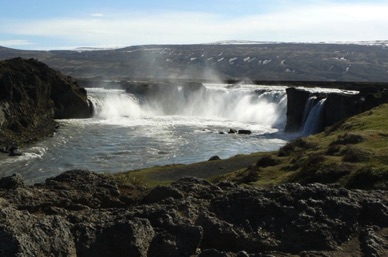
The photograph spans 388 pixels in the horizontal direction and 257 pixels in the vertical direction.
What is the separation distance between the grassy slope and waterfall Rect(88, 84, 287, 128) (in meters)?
49.7

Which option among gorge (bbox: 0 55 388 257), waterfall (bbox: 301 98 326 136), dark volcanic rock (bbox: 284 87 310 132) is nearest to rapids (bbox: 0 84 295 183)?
dark volcanic rock (bbox: 284 87 310 132)

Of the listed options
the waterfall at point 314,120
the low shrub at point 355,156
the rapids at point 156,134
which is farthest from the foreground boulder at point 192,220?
the waterfall at point 314,120

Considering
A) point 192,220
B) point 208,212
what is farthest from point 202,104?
point 192,220

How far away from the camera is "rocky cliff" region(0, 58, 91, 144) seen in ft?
237

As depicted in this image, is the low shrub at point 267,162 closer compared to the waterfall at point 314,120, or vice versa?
the low shrub at point 267,162

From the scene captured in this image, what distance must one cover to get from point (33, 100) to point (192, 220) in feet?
260

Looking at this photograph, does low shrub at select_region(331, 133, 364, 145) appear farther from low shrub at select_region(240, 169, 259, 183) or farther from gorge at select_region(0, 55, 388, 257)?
low shrub at select_region(240, 169, 259, 183)

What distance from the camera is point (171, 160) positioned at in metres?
55.1

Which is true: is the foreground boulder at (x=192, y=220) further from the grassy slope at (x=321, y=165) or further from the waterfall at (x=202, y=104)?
the waterfall at (x=202, y=104)

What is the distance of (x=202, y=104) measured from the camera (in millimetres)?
119375

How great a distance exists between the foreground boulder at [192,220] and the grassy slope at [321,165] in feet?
14.1

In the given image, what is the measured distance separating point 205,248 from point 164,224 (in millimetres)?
975

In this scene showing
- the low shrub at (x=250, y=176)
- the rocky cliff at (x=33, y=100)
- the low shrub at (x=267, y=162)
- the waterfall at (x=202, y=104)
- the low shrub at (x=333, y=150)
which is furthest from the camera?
the waterfall at (x=202, y=104)

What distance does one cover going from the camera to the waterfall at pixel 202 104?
332ft
